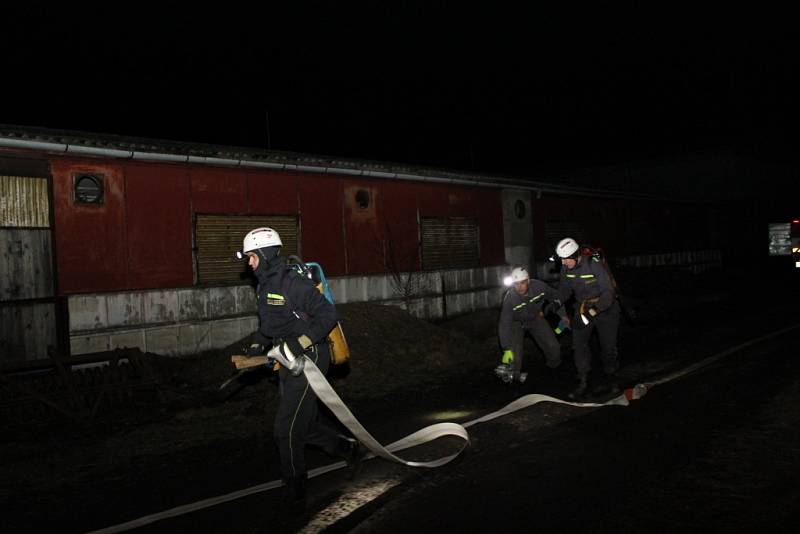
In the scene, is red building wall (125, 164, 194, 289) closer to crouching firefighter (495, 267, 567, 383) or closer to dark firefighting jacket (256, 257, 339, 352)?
crouching firefighter (495, 267, 567, 383)

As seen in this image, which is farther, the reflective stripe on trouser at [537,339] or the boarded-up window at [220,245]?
the boarded-up window at [220,245]

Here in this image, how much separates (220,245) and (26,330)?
367cm

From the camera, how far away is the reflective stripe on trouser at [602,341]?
8289 mm

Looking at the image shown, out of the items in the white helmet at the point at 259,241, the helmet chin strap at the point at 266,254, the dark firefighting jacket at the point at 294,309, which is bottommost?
the dark firefighting jacket at the point at 294,309

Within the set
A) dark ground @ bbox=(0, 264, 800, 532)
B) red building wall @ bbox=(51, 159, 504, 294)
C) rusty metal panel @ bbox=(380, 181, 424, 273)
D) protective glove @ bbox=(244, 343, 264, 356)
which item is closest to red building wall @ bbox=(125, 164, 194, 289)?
red building wall @ bbox=(51, 159, 504, 294)

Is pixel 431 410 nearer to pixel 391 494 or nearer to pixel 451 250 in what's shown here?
pixel 391 494

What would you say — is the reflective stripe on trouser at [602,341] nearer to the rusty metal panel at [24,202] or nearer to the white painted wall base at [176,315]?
the white painted wall base at [176,315]

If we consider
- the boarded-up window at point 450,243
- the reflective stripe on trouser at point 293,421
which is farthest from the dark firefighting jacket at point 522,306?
the boarded-up window at point 450,243

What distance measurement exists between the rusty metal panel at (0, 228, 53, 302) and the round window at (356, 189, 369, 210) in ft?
22.4

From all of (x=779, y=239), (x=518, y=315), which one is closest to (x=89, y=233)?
(x=518, y=315)

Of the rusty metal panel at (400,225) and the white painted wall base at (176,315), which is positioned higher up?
the rusty metal panel at (400,225)

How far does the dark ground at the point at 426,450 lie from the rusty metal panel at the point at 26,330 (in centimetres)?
179

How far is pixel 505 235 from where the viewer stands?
63.3 feet

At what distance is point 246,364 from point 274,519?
1207 millimetres
